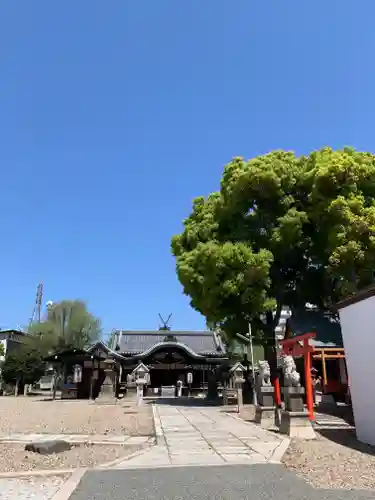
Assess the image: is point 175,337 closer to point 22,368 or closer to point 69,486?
point 22,368

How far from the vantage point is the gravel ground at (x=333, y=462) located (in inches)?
228

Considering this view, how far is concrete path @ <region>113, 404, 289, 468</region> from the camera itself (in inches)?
278

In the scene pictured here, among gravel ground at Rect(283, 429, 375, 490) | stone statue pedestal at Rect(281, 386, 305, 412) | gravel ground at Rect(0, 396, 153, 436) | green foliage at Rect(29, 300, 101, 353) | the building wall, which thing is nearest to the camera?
gravel ground at Rect(283, 429, 375, 490)

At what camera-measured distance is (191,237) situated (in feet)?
70.5

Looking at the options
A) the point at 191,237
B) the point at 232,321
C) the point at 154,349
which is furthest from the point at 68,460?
the point at 154,349

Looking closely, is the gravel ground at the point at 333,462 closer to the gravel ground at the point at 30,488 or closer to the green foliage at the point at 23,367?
the gravel ground at the point at 30,488

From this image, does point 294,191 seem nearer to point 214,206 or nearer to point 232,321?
point 214,206

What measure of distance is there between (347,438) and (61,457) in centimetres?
653

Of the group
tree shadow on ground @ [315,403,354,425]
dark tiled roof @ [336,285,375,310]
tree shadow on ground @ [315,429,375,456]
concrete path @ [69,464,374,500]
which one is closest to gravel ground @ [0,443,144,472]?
concrete path @ [69,464,374,500]

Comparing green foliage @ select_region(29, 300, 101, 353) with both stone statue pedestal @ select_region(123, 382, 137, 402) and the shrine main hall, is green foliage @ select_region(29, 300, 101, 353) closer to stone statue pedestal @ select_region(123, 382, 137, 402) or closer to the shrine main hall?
the shrine main hall

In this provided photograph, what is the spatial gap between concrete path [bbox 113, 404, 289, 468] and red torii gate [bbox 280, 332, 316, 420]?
1.99 metres

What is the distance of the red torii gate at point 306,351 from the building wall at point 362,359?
2541 millimetres

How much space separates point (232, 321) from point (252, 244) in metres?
3.83

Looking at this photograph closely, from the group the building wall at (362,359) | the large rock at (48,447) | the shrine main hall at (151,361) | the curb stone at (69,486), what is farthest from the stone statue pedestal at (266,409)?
the shrine main hall at (151,361)
